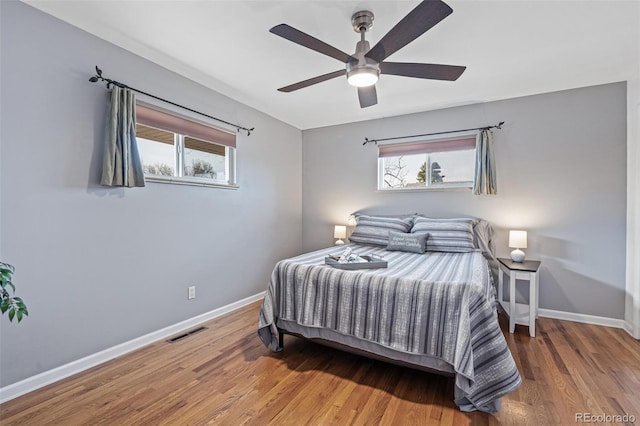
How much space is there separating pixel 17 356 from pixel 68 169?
1259 millimetres

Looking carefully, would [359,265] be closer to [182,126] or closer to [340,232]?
[340,232]

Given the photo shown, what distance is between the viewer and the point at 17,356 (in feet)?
6.07

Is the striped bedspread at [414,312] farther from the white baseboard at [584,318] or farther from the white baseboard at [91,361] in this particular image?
the white baseboard at [584,318]

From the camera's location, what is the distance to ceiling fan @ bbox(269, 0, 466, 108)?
159 centimetres

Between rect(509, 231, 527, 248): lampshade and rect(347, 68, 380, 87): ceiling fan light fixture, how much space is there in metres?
2.37

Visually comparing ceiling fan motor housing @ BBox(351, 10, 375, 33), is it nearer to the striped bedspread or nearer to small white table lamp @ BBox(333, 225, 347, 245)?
the striped bedspread

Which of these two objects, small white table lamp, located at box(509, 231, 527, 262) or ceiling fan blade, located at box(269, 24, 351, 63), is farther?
small white table lamp, located at box(509, 231, 527, 262)

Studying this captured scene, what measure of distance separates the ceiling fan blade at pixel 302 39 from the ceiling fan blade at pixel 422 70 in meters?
0.32

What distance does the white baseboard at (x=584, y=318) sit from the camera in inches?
115

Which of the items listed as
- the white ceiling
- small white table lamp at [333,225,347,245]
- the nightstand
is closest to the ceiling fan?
the white ceiling

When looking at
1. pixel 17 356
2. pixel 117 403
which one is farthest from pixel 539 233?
pixel 17 356

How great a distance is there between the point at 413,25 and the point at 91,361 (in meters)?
3.16

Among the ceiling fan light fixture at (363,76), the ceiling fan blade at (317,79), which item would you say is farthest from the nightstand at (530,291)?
the ceiling fan blade at (317,79)

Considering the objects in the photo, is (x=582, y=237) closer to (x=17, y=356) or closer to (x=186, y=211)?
(x=186, y=211)
